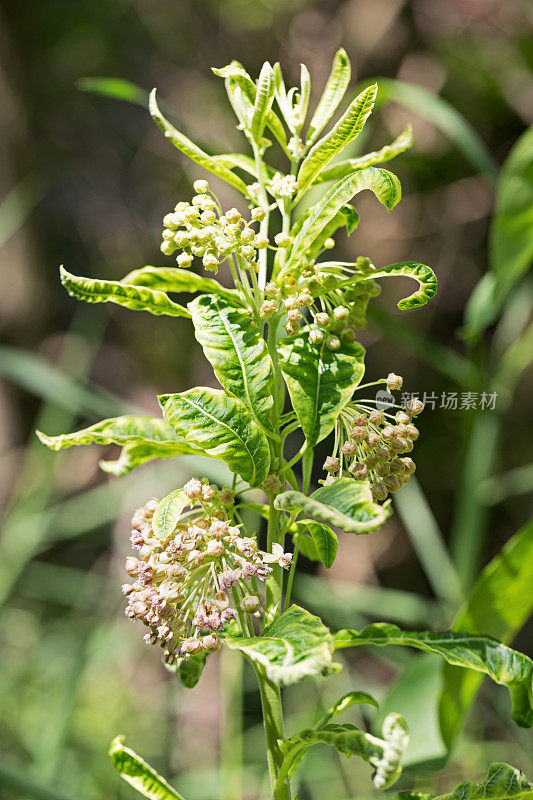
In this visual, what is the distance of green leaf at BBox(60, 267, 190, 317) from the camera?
42cm

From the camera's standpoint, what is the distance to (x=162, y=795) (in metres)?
0.45

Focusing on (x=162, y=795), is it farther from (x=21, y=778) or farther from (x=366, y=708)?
(x=366, y=708)

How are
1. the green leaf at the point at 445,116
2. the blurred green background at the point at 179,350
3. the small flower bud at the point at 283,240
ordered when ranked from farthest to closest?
the blurred green background at the point at 179,350 < the green leaf at the point at 445,116 < the small flower bud at the point at 283,240

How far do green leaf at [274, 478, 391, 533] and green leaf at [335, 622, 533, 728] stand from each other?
0.38 ft

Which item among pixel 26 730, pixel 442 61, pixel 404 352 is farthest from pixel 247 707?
pixel 442 61

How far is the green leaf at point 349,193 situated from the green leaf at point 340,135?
0.08 feet

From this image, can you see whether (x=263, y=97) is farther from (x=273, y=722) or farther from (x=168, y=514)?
(x=273, y=722)

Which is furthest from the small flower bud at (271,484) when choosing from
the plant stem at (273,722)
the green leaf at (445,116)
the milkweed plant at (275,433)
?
the green leaf at (445,116)

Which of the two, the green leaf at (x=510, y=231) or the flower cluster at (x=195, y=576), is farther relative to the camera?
the green leaf at (x=510, y=231)

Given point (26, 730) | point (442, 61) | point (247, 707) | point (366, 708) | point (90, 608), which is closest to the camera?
point (366, 708)

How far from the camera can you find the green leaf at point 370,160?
1.40ft

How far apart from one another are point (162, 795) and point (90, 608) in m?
1.09

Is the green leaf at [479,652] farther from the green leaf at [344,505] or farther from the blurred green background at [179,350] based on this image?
the blurred green background at [179,350]

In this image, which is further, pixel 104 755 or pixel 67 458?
pixel 67 458
